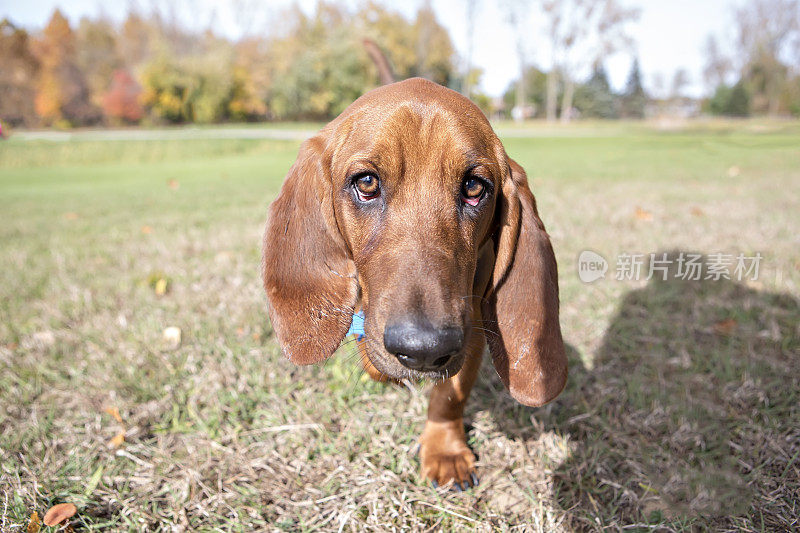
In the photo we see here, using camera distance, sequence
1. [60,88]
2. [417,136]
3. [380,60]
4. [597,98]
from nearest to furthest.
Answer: [417,136], [380,60], [60,88], [597,98]

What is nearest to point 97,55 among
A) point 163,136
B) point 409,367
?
point 163,136

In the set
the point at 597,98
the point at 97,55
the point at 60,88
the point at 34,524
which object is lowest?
the point at 34,524

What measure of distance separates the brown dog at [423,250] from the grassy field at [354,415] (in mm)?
329

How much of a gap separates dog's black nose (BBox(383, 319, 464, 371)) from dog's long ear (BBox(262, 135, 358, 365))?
0.56 meters

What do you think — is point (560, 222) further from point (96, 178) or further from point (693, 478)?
point (96, 178)

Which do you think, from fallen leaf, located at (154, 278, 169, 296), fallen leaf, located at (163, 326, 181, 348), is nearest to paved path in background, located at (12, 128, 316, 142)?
fallen leaf, located at (154, 278, 169, 296)

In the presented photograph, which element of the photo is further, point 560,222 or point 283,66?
point 283,66

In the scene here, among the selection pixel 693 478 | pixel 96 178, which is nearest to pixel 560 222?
pixel 693 478

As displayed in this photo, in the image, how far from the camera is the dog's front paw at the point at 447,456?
6.67 ft

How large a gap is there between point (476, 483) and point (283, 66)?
44.8m

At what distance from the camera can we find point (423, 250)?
1617mm

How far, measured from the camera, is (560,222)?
570 cm

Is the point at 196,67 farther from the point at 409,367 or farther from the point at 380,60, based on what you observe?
the point at 409,367

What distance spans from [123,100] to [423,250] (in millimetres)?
38442
